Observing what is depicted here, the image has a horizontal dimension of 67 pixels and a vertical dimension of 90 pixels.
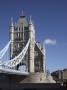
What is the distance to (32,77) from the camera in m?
67.8

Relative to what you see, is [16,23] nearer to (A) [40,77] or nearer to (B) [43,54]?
(B) [43,54]

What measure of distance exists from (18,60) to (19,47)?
10657mm

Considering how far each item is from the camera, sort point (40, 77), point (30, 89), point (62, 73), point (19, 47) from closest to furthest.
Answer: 1. point (30, 89)
2. point (40, 77)
3. point (62, 73)
4. point (19, 47)

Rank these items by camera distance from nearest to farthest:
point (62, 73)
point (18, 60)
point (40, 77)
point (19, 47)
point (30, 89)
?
1. point (30, 89)
2. point (40, 77)
3. point (62, 73)
4. point (18, 60)
5. point (19, 47)

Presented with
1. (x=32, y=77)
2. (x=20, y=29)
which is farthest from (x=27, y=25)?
(x=32, y=77)

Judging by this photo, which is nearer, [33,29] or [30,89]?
[30,89]

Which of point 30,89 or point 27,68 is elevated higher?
point 27,68

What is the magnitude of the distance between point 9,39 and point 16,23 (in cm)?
531

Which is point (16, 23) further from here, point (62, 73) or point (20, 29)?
point (62, 73)

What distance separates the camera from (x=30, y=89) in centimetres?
3819

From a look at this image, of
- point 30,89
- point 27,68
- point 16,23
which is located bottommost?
point 30,89

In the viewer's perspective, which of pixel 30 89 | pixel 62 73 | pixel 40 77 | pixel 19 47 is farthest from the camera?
pixel 19 47

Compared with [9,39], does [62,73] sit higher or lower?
lower

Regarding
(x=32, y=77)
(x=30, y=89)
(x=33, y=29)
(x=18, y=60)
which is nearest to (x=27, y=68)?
(x=18, y=60)
